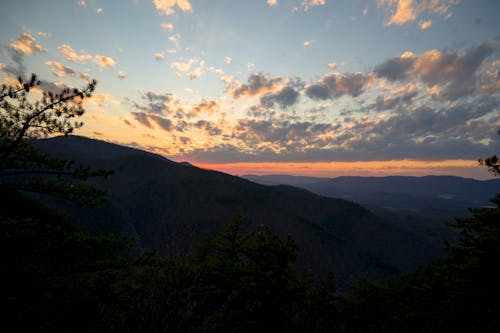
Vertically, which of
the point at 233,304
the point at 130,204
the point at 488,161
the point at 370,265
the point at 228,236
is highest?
the point at 488,161

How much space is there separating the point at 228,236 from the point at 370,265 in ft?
496

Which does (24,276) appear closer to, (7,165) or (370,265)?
(7,165)

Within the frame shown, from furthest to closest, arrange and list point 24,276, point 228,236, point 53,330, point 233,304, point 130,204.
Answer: point 130,204 < point 228,236 < point 233,304 < point 24,276 < point 53,330

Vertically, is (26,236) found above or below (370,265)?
above

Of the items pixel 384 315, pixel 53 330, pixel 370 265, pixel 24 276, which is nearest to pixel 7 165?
pixel 24 276

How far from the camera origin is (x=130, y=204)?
179 meters

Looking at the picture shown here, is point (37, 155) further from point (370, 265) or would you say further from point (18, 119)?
point (370, 265)

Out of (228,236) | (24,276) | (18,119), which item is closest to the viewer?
(24,276)

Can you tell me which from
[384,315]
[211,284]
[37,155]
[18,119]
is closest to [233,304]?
[211,284]

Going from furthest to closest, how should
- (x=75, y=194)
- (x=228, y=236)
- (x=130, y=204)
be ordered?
(x=130, y=204)
(x=228, y=236)
(x=75, y=194)

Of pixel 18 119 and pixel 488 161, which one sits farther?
pixel 488 161

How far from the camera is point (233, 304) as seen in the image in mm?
12836

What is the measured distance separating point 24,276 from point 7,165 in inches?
187

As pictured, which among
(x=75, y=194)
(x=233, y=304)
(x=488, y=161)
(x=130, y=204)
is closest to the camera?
(x=75, y=194)
